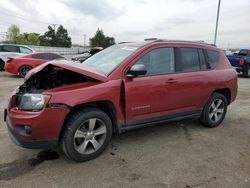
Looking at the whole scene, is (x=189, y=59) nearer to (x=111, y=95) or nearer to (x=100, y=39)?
(x=111, y=95)

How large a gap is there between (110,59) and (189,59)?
4.98 ft

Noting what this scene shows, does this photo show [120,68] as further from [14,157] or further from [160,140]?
[14,157]

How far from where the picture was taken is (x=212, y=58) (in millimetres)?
5219

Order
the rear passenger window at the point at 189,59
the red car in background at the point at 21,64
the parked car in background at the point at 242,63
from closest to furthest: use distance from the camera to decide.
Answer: the rear passenger window at the point at 189,59
the red car in background at the point at 21,64
the parked car in background at the point at 242,63

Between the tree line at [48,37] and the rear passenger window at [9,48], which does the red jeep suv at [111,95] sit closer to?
the rear passenger window at [9,48]

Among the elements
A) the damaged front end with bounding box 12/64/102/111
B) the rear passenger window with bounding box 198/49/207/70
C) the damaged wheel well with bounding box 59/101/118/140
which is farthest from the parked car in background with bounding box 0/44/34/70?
the damaged wheel well with bounding box 59/101/118/140

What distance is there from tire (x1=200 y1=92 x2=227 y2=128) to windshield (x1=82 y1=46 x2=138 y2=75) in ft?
6.68

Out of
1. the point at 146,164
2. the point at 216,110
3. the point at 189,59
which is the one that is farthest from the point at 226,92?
the point at 146,164

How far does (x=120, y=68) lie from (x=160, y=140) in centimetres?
155

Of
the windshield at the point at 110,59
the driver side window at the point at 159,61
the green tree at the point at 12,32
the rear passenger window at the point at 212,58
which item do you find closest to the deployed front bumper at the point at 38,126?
the windshield at the point at 110,59

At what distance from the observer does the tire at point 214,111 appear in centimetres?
512

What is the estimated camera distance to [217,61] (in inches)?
208

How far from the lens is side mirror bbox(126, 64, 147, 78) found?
12.3 feet

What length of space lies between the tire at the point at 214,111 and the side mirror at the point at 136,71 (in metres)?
1.97
